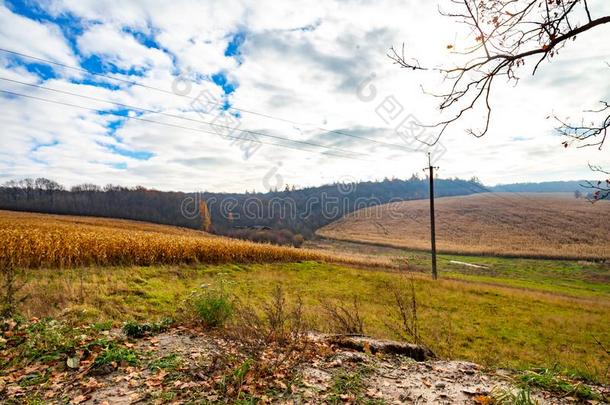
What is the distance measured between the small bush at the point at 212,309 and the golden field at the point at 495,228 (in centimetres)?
5393

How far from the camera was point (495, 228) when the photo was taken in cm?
7031

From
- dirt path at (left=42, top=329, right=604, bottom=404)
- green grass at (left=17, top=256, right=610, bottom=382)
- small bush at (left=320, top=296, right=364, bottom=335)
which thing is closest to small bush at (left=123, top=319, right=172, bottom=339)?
dirt path at (left=42, top=329, right=604, bottom=404)

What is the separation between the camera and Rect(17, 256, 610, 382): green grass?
10.1 m

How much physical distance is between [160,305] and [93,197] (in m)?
117

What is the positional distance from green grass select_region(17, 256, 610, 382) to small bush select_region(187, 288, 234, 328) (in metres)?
0.42

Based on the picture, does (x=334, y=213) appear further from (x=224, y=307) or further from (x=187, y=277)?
(x=224, y=307)

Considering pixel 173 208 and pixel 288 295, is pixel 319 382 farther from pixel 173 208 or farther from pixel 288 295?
pixel 173 208

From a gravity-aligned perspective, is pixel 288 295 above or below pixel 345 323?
below

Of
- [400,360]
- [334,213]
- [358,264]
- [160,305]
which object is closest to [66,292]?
[160,305]

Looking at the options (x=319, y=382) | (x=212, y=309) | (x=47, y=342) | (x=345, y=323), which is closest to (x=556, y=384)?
(x=319, y=382)

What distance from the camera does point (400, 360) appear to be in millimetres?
5785

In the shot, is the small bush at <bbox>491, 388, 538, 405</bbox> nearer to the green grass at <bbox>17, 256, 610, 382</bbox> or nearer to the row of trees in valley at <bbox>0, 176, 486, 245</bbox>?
the green grass at <bbox>17, 256, 610, 382</bbox>

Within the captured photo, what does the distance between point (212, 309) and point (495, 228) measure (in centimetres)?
7597

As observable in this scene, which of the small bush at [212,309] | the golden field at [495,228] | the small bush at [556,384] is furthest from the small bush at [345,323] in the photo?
the golden field at [495,228]
